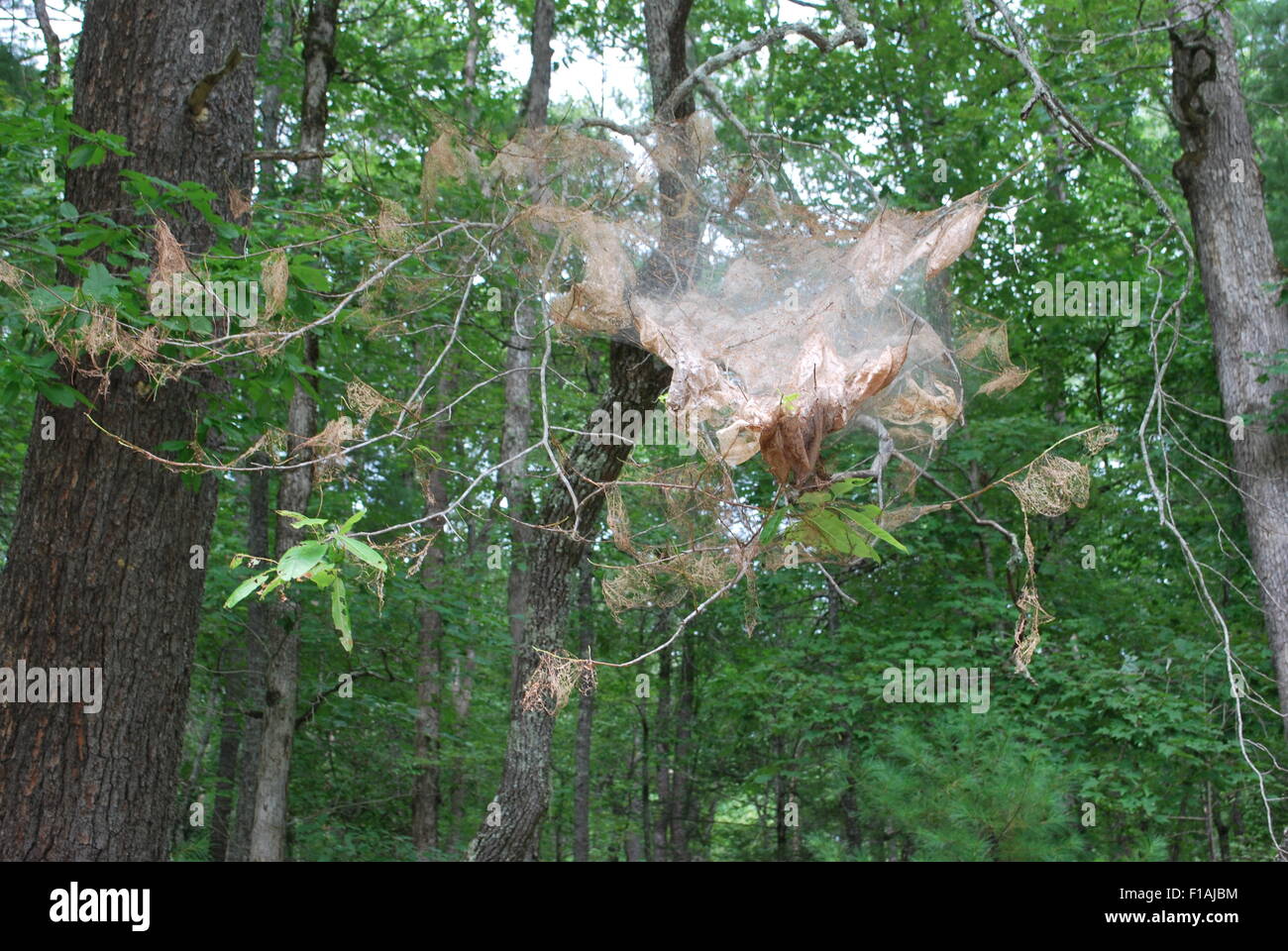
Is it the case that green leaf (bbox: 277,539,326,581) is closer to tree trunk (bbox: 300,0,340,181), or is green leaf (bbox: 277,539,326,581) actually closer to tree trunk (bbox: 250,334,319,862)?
tree trunk (bbox: 250,334,319,862)

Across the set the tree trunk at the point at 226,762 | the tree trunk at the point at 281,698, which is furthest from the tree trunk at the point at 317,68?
the tree trunk at the point at 226,762

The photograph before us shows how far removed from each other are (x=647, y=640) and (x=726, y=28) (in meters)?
7.61

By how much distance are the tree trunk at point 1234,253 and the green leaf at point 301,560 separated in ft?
23.0

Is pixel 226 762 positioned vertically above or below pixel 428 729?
below

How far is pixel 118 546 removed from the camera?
3.93 meters

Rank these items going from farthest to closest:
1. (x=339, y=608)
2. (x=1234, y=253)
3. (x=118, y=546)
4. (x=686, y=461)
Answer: (x=1234, y=253)
(x=686, y=461)
(x=118, y=546)
(x=339, y=608)

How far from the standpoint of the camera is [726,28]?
12.6 metres

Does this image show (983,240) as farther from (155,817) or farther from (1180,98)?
(155,817)

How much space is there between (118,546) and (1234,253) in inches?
295

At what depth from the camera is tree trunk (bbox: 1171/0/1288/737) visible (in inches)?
286

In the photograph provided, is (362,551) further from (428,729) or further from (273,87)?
(428,729)

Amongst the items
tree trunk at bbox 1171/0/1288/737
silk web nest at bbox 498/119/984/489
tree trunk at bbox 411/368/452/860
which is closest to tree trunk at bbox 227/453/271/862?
tree trunk at bbox 411/368/452/860

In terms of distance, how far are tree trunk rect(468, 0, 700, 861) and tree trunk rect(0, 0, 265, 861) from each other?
1818 millimetres

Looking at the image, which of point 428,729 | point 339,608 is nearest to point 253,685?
point 428,729
